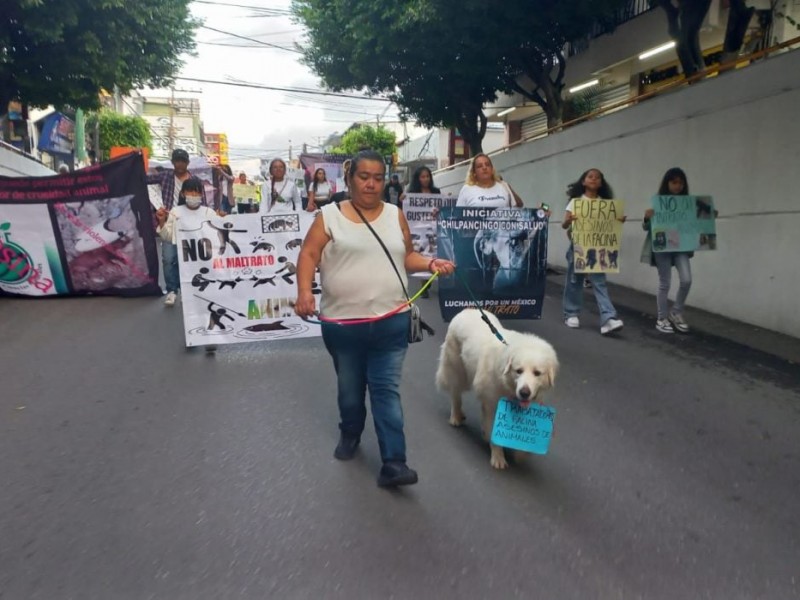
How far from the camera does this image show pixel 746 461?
13.9 ft

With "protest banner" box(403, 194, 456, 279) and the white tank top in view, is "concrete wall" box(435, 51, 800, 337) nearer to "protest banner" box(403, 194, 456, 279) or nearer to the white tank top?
"protest banner" box(403, 194, 456, 279)

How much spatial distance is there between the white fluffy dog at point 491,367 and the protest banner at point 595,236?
3644 mm

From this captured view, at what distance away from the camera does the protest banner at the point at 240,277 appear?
684cm

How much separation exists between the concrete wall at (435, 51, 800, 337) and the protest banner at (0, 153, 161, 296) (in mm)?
7859

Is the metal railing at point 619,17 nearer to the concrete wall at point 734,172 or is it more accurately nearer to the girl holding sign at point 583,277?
the concrete wall at point 734,172

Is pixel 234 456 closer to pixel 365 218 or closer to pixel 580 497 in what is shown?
pixel 365 218

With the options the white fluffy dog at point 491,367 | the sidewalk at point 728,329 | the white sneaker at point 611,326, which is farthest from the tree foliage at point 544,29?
the white fluffy dog at point 491,367

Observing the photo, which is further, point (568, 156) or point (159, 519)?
point (568, 156)

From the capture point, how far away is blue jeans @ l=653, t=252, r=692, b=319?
770 cm

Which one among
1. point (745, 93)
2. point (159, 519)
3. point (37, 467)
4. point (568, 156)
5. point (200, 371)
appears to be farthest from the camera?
point (568, 156)

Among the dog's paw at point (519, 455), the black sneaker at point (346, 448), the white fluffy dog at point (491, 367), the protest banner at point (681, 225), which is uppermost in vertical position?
the protest banner at point (681, 225)

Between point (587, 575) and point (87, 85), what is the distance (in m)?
17.5

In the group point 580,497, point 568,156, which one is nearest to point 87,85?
point 568,156

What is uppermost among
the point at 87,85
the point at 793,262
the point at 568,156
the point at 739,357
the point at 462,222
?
the point at 87,85
